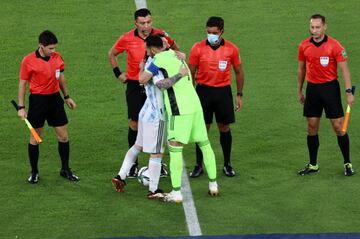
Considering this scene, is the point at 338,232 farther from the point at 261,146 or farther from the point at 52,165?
the point at 52,165

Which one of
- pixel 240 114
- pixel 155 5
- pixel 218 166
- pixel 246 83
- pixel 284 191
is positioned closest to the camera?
pixel 284 191

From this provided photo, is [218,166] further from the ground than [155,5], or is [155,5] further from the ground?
[155,5]

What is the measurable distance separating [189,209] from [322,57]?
2.82 m

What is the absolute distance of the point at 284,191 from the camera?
14852 mm

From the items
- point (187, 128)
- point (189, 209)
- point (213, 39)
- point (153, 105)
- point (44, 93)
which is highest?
point (213, 39)

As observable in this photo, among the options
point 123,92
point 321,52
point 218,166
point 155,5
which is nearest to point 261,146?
point 218,166

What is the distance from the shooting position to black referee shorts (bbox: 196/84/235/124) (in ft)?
50.0

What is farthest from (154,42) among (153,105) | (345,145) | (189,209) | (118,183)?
(345,145)

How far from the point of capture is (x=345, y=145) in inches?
605

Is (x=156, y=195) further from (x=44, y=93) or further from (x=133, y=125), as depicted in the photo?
(x=44, y=93)

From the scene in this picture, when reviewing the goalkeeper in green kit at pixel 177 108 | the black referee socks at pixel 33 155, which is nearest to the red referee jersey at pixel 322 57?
the goalkeeper in green kit at pixel 177 108

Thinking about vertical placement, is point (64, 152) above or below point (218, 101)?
below

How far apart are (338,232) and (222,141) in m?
2.73

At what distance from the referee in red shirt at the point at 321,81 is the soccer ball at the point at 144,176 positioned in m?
2.20
